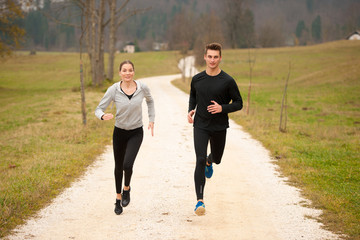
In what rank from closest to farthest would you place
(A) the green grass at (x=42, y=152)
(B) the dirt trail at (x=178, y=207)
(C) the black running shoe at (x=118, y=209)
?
(B) the dirt trail at (x=178, y=207), (C) the black running shoe at (x=118, y=209), (A) the green grass at (x=42, y=152)

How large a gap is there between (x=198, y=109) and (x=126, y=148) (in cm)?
119

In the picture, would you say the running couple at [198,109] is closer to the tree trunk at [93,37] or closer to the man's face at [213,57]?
the man's face at [213,57]

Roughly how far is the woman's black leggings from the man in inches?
34.3

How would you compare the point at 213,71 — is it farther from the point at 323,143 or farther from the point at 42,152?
the point at 323,143

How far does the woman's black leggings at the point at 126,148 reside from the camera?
5102mm

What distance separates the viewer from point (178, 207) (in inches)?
214

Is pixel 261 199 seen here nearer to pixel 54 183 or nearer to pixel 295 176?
pixel 295 176

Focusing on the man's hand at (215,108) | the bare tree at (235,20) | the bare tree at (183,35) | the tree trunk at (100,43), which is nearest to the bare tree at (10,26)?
the tree trunk at (100,43)

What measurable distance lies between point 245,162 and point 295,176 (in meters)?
1.40

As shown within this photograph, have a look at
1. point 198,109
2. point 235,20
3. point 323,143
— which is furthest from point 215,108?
point 235,20

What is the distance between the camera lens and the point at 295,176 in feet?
23.9

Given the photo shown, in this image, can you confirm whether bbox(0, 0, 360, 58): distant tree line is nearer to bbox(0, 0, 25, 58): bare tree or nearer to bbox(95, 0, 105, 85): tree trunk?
bbox(95, 0, 105, 85): tree trunk

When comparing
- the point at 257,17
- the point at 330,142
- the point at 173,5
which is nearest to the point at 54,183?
the point at 330,142

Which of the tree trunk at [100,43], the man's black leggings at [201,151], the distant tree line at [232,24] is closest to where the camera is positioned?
the man's black leggings at [201,151]
